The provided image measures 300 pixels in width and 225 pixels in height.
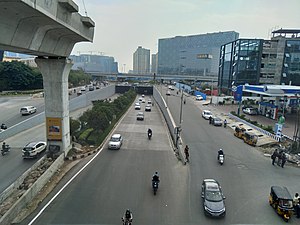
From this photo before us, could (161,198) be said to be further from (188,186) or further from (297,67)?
(297,67)

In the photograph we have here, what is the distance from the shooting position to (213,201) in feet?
43.7

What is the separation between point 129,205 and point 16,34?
1040 centimetres

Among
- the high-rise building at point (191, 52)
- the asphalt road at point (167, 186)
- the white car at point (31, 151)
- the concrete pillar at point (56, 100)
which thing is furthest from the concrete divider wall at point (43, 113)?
the high-rise building at point (191, 52)

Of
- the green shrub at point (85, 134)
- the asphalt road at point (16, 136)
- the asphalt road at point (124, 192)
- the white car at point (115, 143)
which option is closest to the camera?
the asphalt road at point (124, 192)

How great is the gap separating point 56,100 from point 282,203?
1731 cm

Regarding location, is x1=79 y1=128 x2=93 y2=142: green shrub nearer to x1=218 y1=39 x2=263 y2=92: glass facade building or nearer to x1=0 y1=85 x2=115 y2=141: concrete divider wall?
x1=0 y1=85 x2=115 y2=141: concrete divider wall

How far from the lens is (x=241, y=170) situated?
19438 mm

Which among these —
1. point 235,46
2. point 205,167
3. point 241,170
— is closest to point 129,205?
point 205,167

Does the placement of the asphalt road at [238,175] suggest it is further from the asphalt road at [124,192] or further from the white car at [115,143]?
the white car at [115,143]

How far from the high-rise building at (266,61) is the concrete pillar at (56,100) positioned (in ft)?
175

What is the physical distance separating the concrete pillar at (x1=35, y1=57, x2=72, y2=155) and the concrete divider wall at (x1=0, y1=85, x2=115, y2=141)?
11047 millimetres

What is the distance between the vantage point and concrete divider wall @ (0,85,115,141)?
1151 inches

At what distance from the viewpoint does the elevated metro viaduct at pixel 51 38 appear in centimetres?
1040

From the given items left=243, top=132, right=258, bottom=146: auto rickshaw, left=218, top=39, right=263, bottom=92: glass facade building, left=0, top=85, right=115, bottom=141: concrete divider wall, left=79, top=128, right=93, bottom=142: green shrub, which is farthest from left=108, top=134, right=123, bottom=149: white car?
left=218, top=39, right=263, bottom=92: glass facade building
